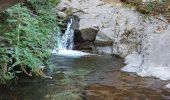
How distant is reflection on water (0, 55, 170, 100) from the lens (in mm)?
5191

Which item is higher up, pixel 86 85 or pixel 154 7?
pixel 154 7

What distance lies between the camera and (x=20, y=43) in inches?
186

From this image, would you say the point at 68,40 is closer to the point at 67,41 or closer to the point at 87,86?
the point at 67,41

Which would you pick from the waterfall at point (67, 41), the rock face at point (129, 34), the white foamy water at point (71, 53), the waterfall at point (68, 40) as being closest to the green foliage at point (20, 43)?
the white foamy water at point (71, 53)

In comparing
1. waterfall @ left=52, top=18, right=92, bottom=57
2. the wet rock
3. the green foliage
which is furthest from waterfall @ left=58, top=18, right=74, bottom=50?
the green foliage

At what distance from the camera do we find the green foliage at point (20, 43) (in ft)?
14.7

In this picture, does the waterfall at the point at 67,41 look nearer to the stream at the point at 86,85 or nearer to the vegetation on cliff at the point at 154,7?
the stream at the point at 86,85

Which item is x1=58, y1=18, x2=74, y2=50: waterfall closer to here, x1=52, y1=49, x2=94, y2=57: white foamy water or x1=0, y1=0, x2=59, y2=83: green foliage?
x1=52, y1=49, x2=94, y2=57: white foamy water

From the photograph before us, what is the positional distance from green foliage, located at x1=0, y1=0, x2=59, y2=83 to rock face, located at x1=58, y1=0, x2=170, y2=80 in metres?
1.98

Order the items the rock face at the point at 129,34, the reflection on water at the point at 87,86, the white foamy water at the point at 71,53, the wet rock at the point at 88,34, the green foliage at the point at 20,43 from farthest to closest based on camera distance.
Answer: the wet rock at the point at 88,34 < the white foamy water at the point at 71,53 < the rock face at the point at 129,34 < the reflection on water at the point at 87,86 < the green foliage at the point at 20,43

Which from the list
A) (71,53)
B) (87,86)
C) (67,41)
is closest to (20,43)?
(87,86)

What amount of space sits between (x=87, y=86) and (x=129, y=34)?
3018 millimetres

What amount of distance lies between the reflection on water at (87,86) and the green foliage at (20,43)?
374 mm

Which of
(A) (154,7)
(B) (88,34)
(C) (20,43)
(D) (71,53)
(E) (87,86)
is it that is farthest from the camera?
(A) (154,7)
